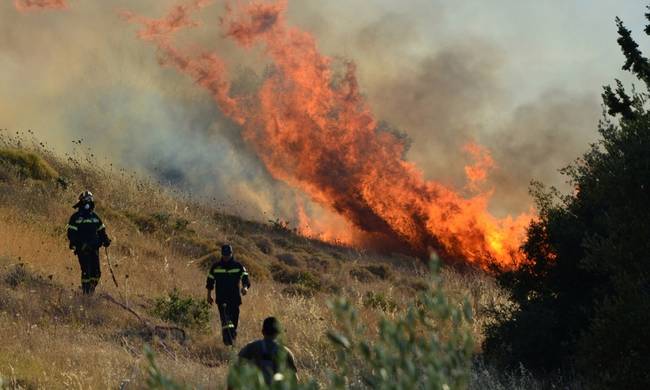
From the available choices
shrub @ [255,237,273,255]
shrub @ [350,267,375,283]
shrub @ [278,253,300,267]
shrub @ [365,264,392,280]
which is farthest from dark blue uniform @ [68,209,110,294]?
shrub @ [255,237,273,255]

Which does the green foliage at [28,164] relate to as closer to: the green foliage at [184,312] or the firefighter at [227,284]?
the green foliage at [184,312]

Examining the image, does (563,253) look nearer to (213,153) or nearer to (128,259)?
(128,259)

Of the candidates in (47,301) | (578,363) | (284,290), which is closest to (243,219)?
(284,290)

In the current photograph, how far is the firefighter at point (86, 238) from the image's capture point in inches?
622

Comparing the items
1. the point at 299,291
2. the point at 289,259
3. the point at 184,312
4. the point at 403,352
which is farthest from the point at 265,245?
the point at 403,352

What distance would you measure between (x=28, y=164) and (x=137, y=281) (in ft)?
36.3

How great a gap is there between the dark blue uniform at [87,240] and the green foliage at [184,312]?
1.51 m

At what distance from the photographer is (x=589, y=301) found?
11.7 meters

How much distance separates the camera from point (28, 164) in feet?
90.4

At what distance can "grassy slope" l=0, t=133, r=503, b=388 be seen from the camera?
1107 cm

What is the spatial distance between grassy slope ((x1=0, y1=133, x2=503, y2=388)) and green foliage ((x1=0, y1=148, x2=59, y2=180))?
101 millimetres

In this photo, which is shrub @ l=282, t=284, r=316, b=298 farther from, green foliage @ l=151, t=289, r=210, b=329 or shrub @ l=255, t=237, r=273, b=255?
shrub @ l=255, t=237, r=273, b=255

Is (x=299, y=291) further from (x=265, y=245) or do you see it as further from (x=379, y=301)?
(x=265, y=245)

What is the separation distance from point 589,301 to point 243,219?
24.4 m
